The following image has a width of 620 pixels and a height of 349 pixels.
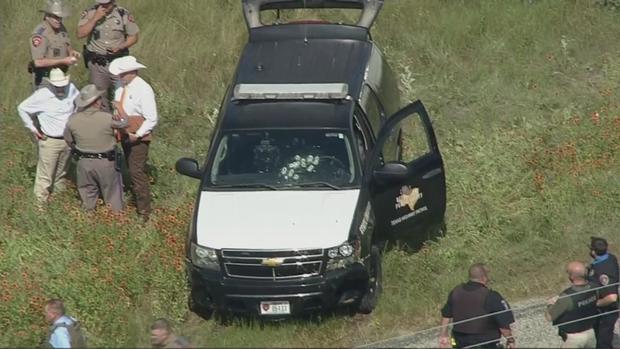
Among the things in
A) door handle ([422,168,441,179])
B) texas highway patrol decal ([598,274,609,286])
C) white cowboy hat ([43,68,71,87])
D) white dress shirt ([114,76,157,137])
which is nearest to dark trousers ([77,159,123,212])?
white dress shirt ([114,76,157,137])

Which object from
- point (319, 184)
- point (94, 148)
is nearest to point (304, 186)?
point (319, 184)

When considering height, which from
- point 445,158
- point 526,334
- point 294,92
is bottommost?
point 445,158

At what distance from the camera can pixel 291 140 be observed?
452 inches

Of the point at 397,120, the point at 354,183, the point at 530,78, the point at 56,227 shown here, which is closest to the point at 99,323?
the point at 56,227

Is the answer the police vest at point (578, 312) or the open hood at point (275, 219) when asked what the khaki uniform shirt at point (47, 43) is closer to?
the open hood at point (275, 219)

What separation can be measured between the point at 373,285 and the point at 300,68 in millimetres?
Result: 2808

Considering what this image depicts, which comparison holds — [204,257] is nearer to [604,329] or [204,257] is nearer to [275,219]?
[275,219]

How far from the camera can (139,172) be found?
12.8 metres

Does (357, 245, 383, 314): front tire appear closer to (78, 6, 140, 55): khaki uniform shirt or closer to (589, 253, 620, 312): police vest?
(589, 253, 620, 312): police vest

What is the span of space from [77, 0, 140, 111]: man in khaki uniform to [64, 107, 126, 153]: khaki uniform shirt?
5.30 ft

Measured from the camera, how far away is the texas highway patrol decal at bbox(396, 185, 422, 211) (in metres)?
11.5

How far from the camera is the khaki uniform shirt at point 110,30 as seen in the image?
553 inches

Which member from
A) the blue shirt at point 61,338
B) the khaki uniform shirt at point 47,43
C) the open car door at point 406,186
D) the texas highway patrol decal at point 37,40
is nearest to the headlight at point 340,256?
the open car door at point 406,186

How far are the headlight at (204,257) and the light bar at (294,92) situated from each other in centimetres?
195
